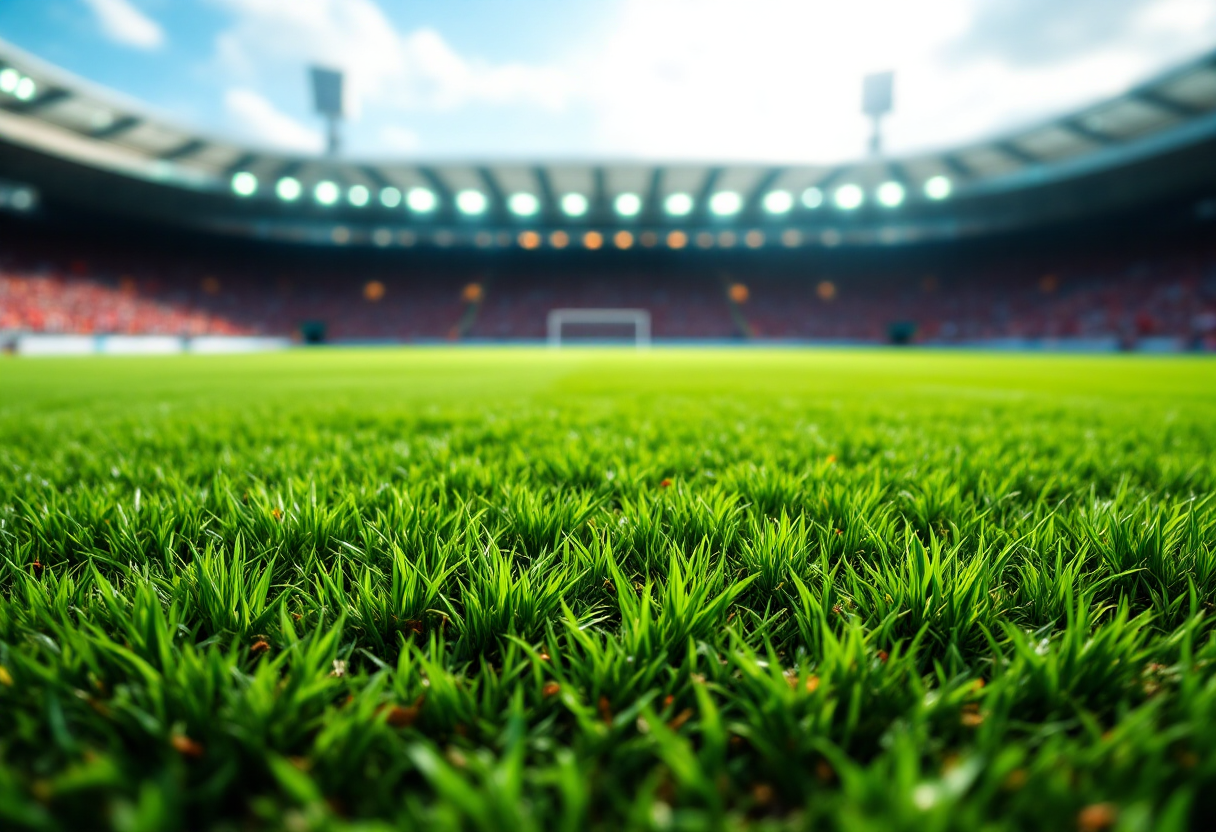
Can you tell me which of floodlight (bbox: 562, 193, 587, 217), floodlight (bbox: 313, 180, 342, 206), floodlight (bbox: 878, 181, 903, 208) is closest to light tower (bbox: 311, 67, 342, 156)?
floodlight (bbox: 313, 180, 342, 206)

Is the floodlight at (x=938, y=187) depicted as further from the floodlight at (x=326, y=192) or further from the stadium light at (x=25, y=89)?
the stadium light at (x=25, y=89)

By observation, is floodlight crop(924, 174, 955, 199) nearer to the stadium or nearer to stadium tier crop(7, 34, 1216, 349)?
stadium tier crop(7, 34, 1216, 349)

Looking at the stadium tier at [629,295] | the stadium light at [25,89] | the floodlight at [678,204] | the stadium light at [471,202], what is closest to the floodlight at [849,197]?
the stadium tier at [629,295]

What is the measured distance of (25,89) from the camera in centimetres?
2097

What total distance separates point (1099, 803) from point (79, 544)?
185 centimetres

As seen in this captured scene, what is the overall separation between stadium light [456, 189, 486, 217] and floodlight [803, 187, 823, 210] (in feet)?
63.1

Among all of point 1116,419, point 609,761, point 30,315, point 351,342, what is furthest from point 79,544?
point 351,342

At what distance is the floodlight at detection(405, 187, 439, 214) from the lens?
32.7m

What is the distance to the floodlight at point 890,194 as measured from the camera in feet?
103

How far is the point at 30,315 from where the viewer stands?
2369 cm

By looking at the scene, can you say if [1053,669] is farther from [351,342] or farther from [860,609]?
[351,342]

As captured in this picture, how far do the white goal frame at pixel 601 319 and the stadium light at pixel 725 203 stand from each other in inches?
297

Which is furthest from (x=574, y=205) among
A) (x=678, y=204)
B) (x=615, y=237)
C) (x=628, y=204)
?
(x=678, y=204)

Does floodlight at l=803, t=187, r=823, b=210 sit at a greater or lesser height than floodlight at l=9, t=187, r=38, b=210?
greater
